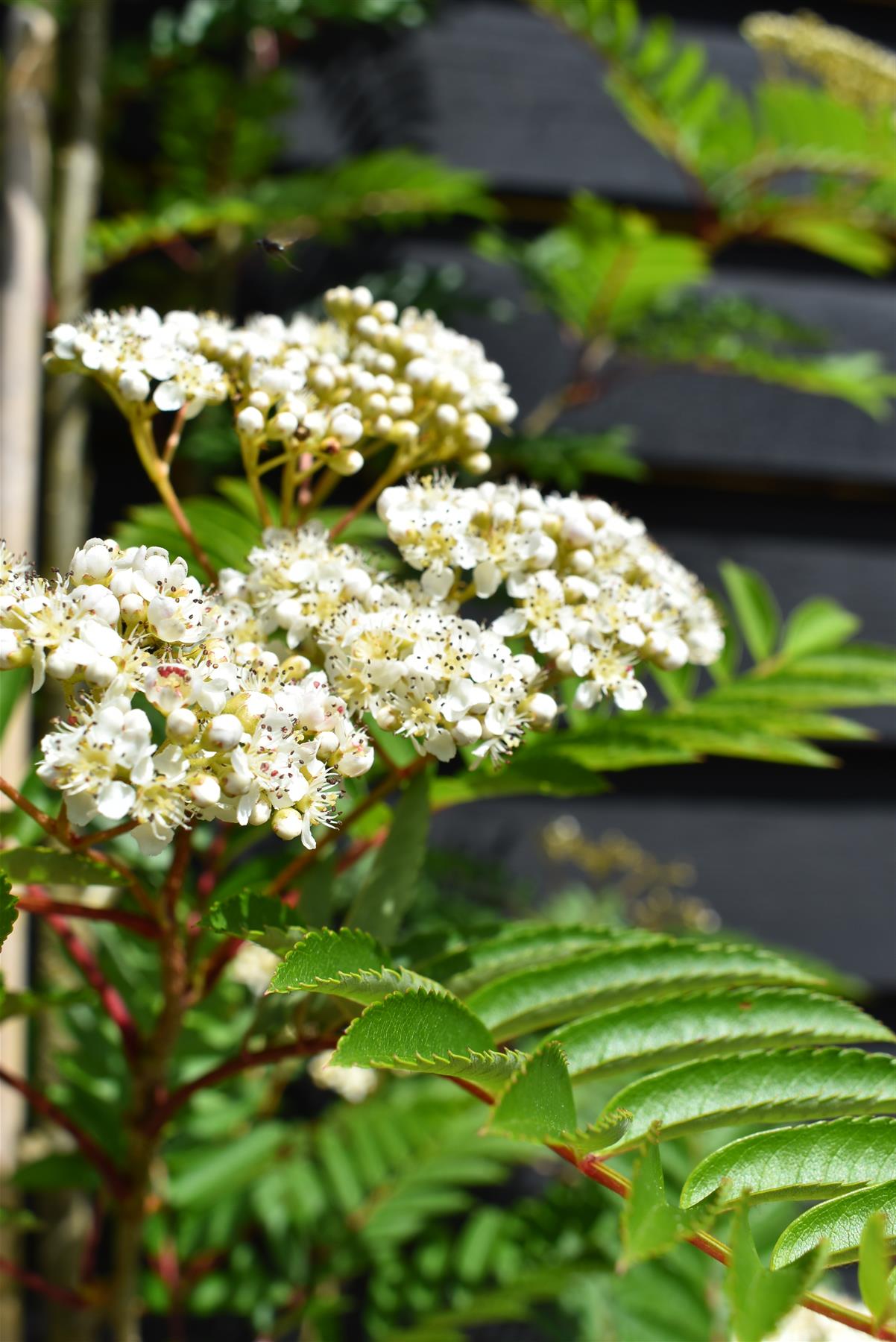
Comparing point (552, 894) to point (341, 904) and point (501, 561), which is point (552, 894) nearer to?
point (341, 904)

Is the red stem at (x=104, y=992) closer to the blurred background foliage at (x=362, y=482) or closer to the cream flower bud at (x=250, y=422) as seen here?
the blurred background foliage at (x=362, y=482)

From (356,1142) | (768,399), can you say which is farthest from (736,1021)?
(768,399)

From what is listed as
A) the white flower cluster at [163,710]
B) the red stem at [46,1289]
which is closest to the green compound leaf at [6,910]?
the white flower cluster at [163,710]

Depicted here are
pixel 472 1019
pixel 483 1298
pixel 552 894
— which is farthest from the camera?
pixel 552 894

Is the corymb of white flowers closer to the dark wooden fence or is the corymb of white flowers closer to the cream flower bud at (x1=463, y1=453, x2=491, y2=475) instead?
the cream flower bud at (x1=463, y1=453, x2=491, y2=475)

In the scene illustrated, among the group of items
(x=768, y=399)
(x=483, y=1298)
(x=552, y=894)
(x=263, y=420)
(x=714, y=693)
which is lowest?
(x=483, y=1298)

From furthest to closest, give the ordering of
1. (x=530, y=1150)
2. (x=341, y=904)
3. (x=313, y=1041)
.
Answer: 1. (x=530, y=1150)
2. (x=341, y=904)
3. (x=313, y=1041)
